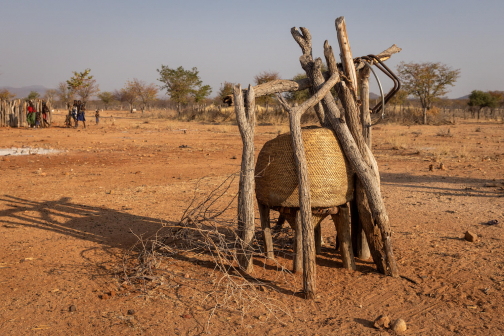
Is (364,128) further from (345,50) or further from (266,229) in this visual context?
(266,229)

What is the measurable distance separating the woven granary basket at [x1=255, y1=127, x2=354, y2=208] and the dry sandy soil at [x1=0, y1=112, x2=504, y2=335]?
71 centimetres

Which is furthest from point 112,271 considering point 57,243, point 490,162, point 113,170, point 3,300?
point 490,162

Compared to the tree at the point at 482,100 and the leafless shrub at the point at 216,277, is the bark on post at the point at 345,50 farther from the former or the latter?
the tree at the point at 482,100

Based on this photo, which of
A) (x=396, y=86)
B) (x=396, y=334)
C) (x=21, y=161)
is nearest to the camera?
(x=396, y=334)

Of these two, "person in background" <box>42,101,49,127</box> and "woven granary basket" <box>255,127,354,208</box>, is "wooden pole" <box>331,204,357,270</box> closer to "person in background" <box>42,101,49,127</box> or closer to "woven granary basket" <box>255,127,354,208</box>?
"woven granary basket" <box>255,127,354,208</box>

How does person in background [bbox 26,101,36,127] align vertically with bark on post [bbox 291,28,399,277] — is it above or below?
above

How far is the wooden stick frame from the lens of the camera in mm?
3550

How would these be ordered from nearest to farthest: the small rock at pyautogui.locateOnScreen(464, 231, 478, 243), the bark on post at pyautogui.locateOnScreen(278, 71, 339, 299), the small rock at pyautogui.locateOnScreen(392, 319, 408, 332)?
the small rock at pyautogui.locateOnScreen(392, 319, 408, 332) < the bark on post at pyautogui.locateOnScreen(278, 71, 339, 299) < the small rock at pyautogui.locateOnScreen(464, 231, 478, 243)

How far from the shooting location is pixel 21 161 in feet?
34.7

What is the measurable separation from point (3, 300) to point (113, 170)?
636cm

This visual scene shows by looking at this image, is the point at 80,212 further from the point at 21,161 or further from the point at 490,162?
the point at 490,162

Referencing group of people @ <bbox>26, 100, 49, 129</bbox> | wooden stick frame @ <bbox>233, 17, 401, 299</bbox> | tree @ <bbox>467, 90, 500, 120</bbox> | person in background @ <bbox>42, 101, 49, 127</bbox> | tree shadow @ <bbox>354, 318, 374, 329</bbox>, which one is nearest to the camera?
tree shadow @ <bbox>354, 318, 374, 329</bbox>

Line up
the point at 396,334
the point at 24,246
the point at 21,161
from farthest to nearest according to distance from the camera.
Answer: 1. the point at 21,161
2. the point at 24,246
3. the point at 396,334

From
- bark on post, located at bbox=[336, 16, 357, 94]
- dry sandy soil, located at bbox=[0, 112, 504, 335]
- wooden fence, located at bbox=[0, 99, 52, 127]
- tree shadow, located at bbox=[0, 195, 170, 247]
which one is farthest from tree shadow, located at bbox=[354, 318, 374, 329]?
wooden fence, located at bbox=[0, 99, 52, 127]
